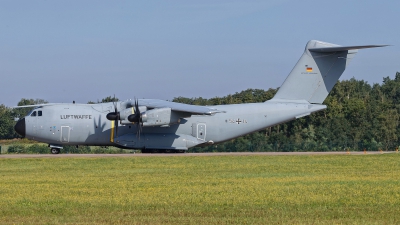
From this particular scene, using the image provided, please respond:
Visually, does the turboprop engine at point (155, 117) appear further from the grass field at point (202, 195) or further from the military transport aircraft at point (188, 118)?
the grass field at point (202, 195)

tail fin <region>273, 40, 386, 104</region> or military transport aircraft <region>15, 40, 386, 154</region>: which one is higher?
tail fin <region>273, 40, 386, 104</region>

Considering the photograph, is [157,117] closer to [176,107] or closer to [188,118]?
[176,107]

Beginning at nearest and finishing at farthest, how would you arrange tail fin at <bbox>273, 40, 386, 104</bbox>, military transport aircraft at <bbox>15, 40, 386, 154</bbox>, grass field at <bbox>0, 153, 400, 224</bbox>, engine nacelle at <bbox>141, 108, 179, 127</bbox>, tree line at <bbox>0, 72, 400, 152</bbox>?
grass field at <bbox>0, 153, 400, 224</bbox> < engine nacelle at <bbox>141, 108, 179, 127</bbox> < military transport aircraft at <bbox>15, 40, 386, 154</bbox> < tail fin at <bbox>273, 40, 386, 104</bbox> < tree line at <bbox>0, 72, 400, 152</bbox>

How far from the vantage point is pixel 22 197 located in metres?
15.2

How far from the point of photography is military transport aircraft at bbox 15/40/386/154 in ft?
124

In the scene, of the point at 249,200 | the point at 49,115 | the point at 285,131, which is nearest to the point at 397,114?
the point at 285,131

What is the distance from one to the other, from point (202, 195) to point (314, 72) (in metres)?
24.7

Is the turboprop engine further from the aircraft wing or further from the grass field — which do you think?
the grass field

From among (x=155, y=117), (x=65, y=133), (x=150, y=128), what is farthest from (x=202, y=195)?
(x=65, y=133)

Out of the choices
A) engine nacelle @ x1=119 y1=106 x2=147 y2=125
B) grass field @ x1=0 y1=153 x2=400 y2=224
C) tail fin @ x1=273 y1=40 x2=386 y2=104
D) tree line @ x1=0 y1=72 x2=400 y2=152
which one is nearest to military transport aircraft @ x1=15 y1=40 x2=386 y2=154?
tail fin @ x1=273 y1=40 x2=386 y2=104

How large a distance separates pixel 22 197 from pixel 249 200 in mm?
5424

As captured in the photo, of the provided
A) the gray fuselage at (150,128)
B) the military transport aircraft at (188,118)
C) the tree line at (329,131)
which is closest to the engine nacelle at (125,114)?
the military transport aircraft at (188,118)

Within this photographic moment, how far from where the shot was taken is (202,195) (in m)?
15.4

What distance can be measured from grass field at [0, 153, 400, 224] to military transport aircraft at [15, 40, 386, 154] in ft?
42.0
